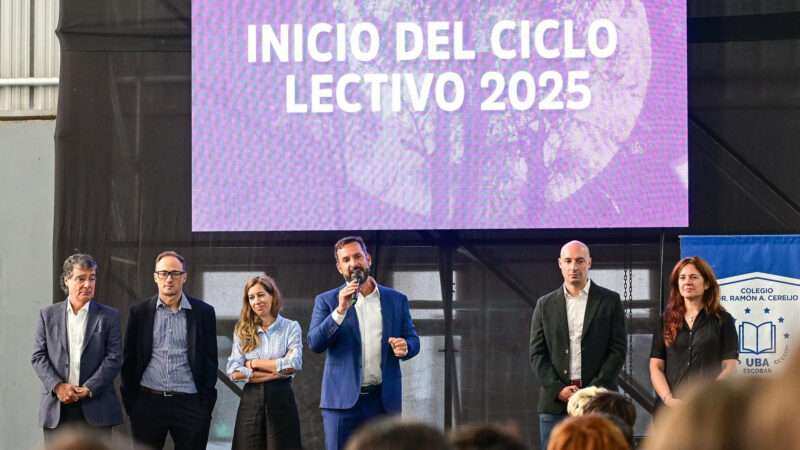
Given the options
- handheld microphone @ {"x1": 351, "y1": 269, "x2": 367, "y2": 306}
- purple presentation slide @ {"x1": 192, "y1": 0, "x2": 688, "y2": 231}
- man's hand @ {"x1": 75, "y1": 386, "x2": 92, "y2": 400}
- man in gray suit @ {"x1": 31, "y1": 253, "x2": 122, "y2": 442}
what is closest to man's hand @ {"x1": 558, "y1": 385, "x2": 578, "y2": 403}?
handheld microphone @ {"x1": 351, "y1": 269, "x2": 367, "y2": 306}

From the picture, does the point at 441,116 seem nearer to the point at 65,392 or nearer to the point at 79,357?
the point at 79,357

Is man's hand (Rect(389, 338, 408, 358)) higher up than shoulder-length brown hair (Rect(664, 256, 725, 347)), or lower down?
lower down

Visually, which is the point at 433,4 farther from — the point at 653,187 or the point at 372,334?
the point at 372,334

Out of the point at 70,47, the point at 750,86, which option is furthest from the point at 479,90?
the point at 70,47

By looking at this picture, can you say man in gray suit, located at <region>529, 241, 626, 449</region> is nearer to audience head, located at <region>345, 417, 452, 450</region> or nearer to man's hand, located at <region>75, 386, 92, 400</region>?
man's hand, located at <region>75, 386, 92, 400</region>

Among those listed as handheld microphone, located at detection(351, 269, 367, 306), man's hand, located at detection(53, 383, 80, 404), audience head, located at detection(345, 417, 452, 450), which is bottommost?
man's hand, located at detection(53, 383, 80, 404)

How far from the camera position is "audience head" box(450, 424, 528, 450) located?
184 centimetres

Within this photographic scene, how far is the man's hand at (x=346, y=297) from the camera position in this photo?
199 inches

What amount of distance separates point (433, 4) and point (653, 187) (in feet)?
5.09

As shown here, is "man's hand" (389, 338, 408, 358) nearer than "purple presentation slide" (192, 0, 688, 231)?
Yes

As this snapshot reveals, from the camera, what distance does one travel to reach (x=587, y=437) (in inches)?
81.2

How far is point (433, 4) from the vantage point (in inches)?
249

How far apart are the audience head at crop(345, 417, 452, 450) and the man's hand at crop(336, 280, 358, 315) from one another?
12.7 ft

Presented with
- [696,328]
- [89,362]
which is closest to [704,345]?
[696,328]
